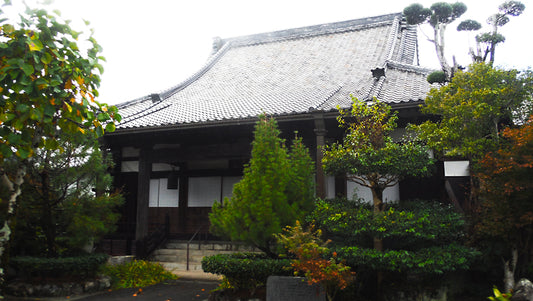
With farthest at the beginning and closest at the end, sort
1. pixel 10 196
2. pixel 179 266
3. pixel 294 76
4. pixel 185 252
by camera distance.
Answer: pixel 294 76 → pixel 185 252 → pixel 179 266 → pixel 10 196

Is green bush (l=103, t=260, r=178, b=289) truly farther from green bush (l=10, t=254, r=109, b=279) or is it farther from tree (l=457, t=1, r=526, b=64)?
tree (l=457, t=1, r=526, b=64)

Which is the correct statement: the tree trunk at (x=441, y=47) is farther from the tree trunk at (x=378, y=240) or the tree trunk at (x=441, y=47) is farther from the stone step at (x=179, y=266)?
the stone step at (x=179, y=266)

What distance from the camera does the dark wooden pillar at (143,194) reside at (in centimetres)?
1095

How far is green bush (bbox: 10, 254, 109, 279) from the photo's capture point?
7.79m

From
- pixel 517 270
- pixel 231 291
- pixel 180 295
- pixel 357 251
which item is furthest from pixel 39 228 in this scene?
pixel 517 270

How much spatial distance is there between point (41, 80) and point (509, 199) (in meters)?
6.71

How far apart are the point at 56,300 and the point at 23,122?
445cm

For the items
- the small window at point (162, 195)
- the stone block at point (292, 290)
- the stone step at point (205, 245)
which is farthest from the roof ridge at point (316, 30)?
the stone block at point (292, 290)

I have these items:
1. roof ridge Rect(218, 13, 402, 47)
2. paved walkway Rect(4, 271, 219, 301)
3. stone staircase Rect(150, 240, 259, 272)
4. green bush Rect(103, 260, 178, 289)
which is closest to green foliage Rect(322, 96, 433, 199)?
paved walkway Rect(4, 271, 219, 301)

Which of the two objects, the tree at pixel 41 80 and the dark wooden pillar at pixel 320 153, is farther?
the dark wooden pillar at pixel 320 153

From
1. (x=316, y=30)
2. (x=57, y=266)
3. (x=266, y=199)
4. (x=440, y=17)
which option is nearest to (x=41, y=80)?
(x=266, y=199)

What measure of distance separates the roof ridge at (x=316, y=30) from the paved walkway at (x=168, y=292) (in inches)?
486

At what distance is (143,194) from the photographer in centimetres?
1105

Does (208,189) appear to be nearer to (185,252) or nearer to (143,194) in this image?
(185,252)
